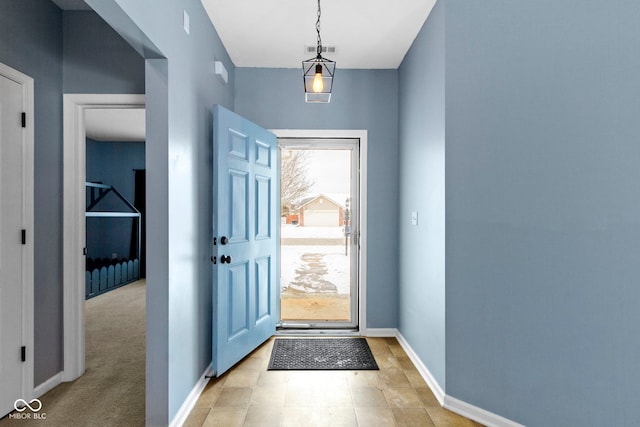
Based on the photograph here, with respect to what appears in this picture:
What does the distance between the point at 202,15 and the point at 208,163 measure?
3.54 ft

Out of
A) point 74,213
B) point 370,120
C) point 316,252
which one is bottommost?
point 316,252

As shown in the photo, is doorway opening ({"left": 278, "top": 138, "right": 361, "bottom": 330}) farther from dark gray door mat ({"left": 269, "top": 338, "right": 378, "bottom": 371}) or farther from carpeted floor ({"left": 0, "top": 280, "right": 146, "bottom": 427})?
carpeted floor ({"left": 0, "top": 280, "right": 146, "bottom": 427})

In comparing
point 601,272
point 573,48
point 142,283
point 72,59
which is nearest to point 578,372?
point 601,272

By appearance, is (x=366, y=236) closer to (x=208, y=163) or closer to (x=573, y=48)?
(x=208, y=163)

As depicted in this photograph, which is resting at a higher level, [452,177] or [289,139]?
[289,139]

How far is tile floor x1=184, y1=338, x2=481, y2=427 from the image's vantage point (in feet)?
7.27

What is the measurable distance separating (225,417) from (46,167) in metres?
2.11

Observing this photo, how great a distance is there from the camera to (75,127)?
2.68m

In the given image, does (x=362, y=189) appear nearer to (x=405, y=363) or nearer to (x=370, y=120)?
(x=370, y=120)

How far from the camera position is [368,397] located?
2498 millimetres

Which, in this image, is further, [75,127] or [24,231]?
[75,127]

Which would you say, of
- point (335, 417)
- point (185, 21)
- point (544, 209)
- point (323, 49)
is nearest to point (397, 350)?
point (335, 417)

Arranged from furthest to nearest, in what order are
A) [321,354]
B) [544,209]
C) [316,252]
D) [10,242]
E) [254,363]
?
[316,252]
[321,354]
[254,363]
[10,242]
[544,209]

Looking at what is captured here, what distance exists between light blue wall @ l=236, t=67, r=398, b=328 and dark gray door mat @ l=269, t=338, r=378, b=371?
441mm
